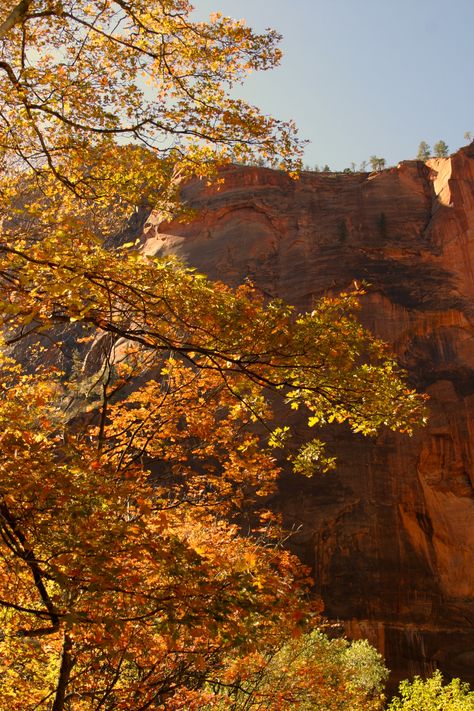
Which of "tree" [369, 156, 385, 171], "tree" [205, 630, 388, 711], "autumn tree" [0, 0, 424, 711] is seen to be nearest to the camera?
"autumn tree" [0, 0, 424, 711]

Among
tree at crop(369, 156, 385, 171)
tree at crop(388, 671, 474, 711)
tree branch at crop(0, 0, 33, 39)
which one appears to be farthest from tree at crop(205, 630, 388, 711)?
tree at crop(369, 156, 385, 171)

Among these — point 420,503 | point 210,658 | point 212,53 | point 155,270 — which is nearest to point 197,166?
point 212,53

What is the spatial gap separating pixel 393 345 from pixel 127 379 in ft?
86.0

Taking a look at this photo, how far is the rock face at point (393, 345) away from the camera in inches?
1053

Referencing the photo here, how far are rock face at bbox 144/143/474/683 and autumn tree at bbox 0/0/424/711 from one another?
8.41m

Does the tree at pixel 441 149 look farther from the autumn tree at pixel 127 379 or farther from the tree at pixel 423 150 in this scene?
the autumn tree at pixel 127 379

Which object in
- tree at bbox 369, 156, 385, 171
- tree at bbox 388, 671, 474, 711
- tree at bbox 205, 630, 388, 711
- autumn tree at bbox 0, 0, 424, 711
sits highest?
tree at bbox 369, 156, 385, 171

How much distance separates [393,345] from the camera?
111 ft

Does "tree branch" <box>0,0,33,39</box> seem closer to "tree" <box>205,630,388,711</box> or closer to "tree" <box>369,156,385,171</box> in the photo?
"tree" <box>205,630,388,711</box>

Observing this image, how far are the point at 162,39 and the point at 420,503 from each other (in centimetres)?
2565

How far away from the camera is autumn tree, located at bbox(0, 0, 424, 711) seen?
5074mm

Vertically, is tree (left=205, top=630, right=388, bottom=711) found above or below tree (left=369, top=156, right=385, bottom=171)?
below

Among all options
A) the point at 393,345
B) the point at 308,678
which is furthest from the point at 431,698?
the point at 393,345

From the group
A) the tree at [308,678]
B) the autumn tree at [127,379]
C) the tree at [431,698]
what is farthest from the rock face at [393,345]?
the autumn tree at [127,379]
